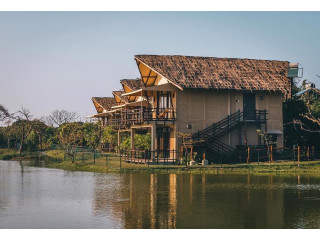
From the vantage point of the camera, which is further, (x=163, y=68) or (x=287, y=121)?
(x=287, y=121)

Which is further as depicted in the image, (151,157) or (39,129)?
(39,129)

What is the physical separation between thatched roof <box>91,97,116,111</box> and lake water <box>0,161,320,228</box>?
111 ft

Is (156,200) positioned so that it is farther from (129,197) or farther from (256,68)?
(256,68)

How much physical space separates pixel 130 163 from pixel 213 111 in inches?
306

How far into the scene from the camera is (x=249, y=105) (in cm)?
4109

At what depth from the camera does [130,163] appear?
1467 inches

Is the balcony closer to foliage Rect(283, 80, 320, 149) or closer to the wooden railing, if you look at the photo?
foliage Rect(283, 80, 320, 149)

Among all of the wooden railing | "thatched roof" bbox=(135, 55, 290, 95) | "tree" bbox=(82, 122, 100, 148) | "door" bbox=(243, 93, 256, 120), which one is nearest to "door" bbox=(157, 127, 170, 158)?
the wooden railing

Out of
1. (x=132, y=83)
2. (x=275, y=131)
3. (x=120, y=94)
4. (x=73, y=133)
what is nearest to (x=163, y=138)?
(x=275, y=131)

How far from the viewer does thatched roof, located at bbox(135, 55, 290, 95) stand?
39.1 m

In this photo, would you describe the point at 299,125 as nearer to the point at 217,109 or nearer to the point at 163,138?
the point at 217,109

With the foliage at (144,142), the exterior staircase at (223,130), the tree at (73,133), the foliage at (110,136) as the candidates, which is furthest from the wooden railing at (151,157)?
the tree at (73,133)

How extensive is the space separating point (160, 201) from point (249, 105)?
2342 centimetres
